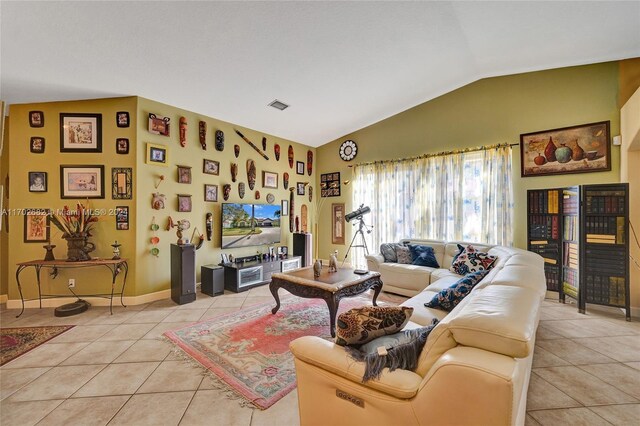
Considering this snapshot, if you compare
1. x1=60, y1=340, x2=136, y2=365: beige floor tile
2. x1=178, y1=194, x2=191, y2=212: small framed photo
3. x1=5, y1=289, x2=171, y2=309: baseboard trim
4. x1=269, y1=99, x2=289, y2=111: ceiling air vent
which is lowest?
x1=60, y1=340, x2=136, y2=365: beige floor tile

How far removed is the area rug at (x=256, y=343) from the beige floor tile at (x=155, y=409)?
0.31m

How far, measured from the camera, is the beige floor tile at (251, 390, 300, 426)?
1.62 meters

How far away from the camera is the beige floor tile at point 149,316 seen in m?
3.10

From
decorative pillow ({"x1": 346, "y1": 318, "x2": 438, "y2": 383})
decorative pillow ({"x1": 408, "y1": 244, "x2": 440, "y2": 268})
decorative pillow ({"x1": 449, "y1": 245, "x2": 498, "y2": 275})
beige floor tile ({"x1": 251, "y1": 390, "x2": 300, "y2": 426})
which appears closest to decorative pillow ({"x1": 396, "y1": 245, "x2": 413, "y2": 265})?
decorative pillow ({"x1": 408, "y1": 244, "x2": 440, "y2": 268})

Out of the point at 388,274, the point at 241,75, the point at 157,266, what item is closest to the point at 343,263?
the point at 388,274

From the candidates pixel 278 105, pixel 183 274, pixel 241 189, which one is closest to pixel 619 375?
pixel 183 274

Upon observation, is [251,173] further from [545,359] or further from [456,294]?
[545,359]

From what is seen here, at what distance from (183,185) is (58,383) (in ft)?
9.08

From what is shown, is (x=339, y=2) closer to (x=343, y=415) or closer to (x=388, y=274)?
(x=343, y=415)

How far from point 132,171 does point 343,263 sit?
13.7 ft

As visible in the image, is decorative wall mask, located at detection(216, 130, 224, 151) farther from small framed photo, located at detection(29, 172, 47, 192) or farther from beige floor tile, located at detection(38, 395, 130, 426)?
beige floor tile, located at detection(38, 395, 130, 426)

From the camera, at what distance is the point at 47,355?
2.37 meters

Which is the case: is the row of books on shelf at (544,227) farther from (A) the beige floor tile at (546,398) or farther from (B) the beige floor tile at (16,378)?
(B) the beige floor tile at (16,378)

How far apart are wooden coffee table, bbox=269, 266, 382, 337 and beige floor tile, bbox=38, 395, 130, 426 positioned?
160cm
